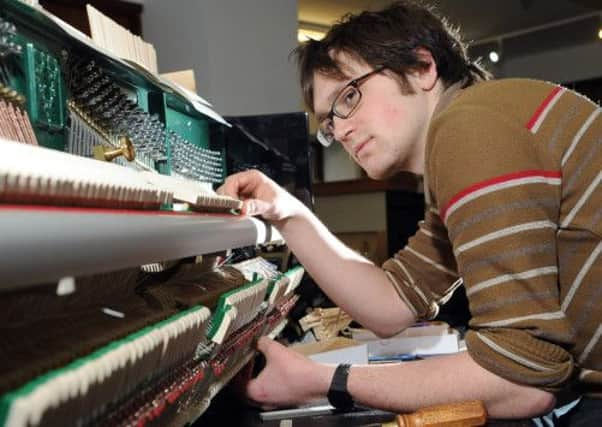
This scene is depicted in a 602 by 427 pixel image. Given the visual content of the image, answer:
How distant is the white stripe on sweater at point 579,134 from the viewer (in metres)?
0.99

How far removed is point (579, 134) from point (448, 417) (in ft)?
1.76

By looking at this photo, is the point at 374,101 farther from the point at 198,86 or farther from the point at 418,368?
the point at 198,86

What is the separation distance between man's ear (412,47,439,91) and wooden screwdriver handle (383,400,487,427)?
2.40 ft

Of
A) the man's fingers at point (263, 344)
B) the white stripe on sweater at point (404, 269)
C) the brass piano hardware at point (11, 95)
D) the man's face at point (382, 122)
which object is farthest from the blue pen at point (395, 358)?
the brass piano hardware at point (11, 95)

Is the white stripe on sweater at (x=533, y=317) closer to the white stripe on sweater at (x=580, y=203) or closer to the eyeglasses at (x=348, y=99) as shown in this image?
the white stripe on sweater at (x=580, y=203)

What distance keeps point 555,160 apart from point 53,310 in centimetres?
80

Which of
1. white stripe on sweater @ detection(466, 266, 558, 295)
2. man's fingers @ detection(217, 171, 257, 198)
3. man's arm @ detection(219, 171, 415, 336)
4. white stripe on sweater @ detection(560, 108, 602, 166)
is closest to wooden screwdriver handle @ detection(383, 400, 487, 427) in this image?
white stripe on sweater @ detection(466, 266, 558, 295)

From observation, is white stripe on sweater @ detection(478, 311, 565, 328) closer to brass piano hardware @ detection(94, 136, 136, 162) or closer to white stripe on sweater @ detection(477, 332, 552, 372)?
white stripe on sweater @ detection(477, 332, 552, 372)

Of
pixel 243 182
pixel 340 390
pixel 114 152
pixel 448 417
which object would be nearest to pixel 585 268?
pixel 448 417

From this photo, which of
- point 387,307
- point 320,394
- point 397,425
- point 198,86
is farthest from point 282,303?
point 198,86

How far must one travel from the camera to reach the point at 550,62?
6.91 m

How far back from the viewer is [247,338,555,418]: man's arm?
982 millimetres

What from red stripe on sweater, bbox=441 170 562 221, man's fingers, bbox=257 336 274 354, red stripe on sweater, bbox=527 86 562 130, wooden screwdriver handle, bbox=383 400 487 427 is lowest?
wooden screwdriver handle, bbox=383 400 487 427

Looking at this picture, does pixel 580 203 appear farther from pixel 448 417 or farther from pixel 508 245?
pixel 448 417
